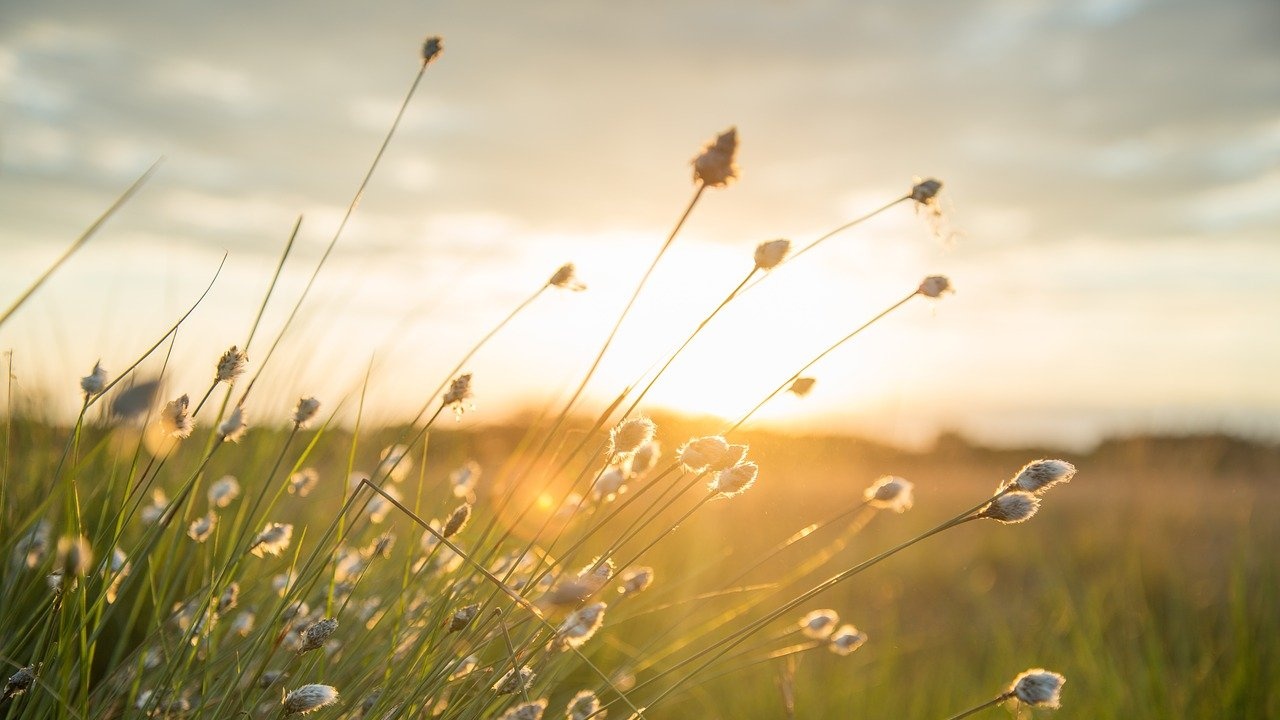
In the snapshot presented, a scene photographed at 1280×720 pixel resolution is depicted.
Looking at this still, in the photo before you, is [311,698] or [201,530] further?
[201,530]

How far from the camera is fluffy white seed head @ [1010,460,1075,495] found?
1484 millimetres

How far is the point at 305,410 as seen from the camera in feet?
5.73

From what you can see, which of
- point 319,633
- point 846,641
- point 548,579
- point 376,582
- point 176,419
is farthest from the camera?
point 548,579

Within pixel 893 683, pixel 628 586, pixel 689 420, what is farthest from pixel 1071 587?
pixel 628 586

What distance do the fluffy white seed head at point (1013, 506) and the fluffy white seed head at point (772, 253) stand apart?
1.85ft

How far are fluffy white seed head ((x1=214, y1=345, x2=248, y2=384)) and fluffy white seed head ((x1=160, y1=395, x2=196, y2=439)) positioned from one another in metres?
0.07

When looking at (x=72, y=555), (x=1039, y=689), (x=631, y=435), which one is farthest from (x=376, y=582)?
(x=1039, y=689)

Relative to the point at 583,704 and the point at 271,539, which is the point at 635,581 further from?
→ the point at 271,539

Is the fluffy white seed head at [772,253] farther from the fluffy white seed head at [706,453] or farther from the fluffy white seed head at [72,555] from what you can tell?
the fluffy white seed head at [72,555]

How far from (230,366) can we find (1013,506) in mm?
1411

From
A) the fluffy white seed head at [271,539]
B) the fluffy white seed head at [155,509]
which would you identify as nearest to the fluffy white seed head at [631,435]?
the fluffy white seed head at [271,539]

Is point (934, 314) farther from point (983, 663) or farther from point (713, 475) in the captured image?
point (983, 663)

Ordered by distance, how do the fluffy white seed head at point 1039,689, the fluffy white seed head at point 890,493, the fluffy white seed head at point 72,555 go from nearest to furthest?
1. the fluffy white seed head at point 72,555
2. the fluffy white seed head at point 1039,689
3. the fluffy white seed head at point 890,493

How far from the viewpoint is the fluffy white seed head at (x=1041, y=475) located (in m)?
1.48
